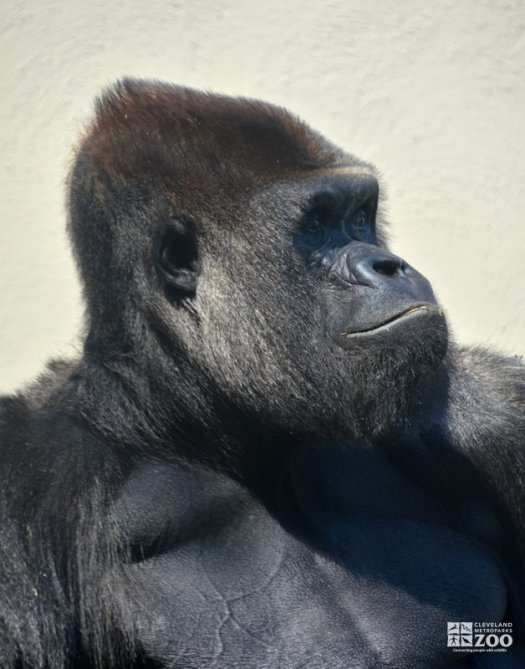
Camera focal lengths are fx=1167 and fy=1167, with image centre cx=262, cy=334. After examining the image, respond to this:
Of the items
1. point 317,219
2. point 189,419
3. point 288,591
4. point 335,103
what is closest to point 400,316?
point 317,219

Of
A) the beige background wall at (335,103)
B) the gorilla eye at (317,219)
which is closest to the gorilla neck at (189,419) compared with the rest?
the gorilla eye at (317,219)

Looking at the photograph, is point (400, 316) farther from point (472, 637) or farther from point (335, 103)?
point (335, 103)

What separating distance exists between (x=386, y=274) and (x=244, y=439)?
0.75 meters

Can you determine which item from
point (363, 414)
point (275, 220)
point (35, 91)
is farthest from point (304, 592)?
point (35, 91)

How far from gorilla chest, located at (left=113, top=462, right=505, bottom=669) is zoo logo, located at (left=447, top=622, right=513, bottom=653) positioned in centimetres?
3

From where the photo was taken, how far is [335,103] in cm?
641

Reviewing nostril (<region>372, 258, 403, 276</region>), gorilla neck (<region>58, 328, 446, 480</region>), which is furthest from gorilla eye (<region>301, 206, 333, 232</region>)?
gorilla neck (<region>58, 328, 446, 480</region>)

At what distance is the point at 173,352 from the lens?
4.03 m

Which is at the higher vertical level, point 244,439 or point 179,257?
point 179,257

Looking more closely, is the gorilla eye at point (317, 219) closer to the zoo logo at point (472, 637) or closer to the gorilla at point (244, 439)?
the gorilla at point (244, 439)

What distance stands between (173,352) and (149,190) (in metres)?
0.57

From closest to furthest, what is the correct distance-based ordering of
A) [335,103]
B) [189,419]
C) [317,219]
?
1. [189,419]
2. [317,219]
3. [335,103]

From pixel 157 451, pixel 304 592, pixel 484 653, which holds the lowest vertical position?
pixel 484 653

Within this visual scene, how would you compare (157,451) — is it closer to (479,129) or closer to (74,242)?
(74,242)
